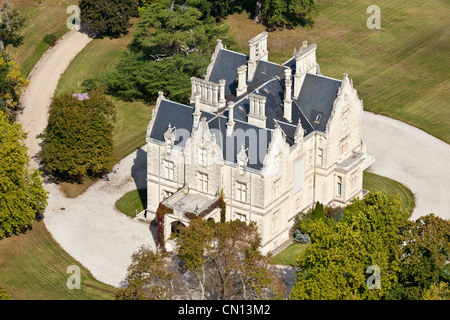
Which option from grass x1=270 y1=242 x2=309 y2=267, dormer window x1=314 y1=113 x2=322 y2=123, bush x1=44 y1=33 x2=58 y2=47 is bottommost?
grass x1=270 y1=242 x2=309 y2=267

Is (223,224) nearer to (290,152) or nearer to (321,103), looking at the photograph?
(290,152)

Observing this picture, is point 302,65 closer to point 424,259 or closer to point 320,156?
point 320,156

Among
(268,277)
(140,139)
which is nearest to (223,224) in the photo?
(268,277)

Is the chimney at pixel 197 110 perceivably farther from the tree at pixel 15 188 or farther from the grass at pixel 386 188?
the tree at pixel 15 188

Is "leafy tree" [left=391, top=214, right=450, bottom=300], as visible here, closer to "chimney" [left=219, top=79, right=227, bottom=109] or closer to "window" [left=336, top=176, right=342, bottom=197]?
"window" [left=336, top=176, right=342, bottom=197]

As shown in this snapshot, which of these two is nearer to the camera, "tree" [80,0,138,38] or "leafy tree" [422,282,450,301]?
"leafy tree" [422,282,450,301]

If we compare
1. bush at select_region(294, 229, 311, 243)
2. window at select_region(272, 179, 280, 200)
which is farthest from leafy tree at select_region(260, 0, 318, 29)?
window at select_region(272, 179, 280, 200)
